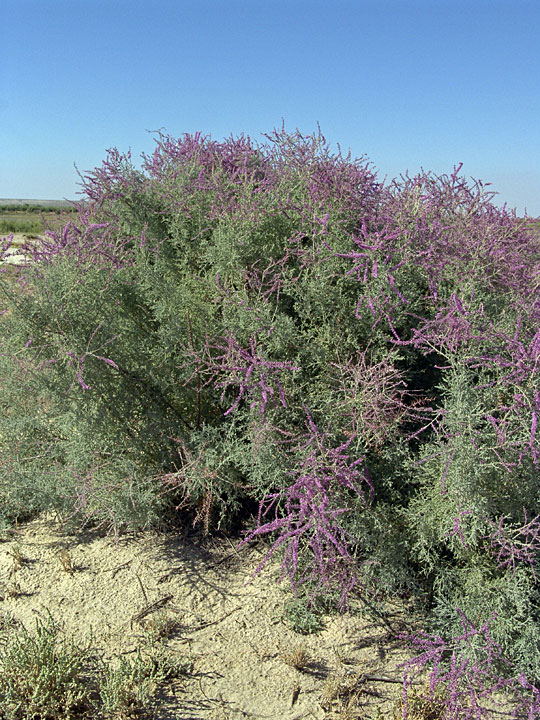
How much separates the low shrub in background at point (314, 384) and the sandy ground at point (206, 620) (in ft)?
0.74

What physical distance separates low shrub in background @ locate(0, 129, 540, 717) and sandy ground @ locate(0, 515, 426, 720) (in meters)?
0.22

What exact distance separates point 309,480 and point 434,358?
128 cm

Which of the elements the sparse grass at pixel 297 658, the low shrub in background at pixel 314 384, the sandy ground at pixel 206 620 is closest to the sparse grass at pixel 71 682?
the sandy ground at pixel 206 620

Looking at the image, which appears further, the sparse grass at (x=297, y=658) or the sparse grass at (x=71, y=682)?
the sparse grass at (x=297, y=658)

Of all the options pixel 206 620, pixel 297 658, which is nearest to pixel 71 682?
pixel 206 620

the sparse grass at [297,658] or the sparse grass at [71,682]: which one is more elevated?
the sparse grass at [297,658]

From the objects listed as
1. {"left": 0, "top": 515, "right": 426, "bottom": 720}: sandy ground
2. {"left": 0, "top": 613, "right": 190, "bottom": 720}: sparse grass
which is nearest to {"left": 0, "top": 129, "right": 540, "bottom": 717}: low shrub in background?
{"left": 0, "top": 515, "right": 426, "bottom": 720}: sandy ground

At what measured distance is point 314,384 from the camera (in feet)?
9.91

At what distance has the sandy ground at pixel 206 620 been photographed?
2.54 m

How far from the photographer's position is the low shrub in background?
2568 mm

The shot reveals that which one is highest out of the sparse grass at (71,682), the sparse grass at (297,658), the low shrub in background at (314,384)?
the low shrub in background at (314,384)

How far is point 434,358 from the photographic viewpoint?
3.36m

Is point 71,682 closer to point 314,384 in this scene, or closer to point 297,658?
point 297,658

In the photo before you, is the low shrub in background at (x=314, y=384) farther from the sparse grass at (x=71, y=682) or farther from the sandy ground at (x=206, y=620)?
the sparse grass at (x=71, y=682)
